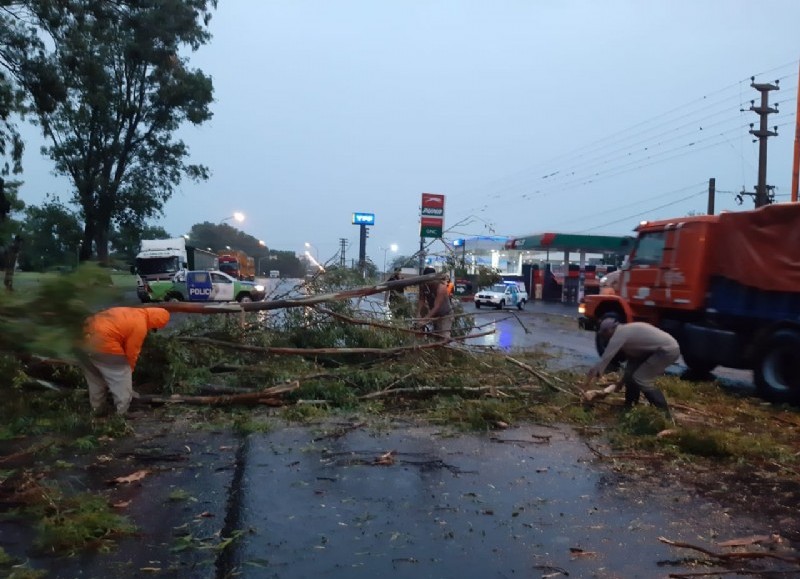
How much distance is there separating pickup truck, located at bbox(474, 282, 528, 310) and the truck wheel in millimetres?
23945

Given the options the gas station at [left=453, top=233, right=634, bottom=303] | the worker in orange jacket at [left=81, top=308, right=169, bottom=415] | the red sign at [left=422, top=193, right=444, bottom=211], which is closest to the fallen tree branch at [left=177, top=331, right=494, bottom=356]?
the worker in orange jacket at [left=81, top=308, right=169, bottom=415]

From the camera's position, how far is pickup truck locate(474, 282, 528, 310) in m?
36.4

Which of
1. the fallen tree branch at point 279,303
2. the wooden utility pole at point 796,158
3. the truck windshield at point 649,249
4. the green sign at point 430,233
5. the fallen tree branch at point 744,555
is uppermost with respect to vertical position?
the wooden utility pole at point 796,158

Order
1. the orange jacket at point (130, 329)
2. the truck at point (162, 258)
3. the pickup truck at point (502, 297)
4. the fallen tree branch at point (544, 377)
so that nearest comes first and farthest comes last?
the orange jacket at point (130, 329) < the fallen tree branch at point (544, 377) < the truck at point (162, 258) < the pickup truck at point (502, 297)

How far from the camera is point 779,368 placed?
11109 mm

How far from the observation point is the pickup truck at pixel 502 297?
36.4 meters

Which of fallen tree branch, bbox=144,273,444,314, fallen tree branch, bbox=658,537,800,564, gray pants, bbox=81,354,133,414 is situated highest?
fallen tree branch, bbox=144,273,444,314

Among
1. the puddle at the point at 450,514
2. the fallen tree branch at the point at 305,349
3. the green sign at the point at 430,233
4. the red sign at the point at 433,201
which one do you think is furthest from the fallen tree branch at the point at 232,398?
the red sign at the point at 433,201

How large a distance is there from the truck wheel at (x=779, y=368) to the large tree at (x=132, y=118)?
64.1ft

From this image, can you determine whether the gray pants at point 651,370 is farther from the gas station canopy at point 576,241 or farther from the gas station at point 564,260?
the gas station canopy at point 576,241

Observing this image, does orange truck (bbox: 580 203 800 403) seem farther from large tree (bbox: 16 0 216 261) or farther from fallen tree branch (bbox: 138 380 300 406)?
large tree (bbox: 16 0 216 261)

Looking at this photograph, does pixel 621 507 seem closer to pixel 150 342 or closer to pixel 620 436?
pixel 620 436

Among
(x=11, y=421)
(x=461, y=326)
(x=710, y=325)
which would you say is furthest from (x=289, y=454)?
(x=710, y=325)

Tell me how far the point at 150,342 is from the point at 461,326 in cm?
568
